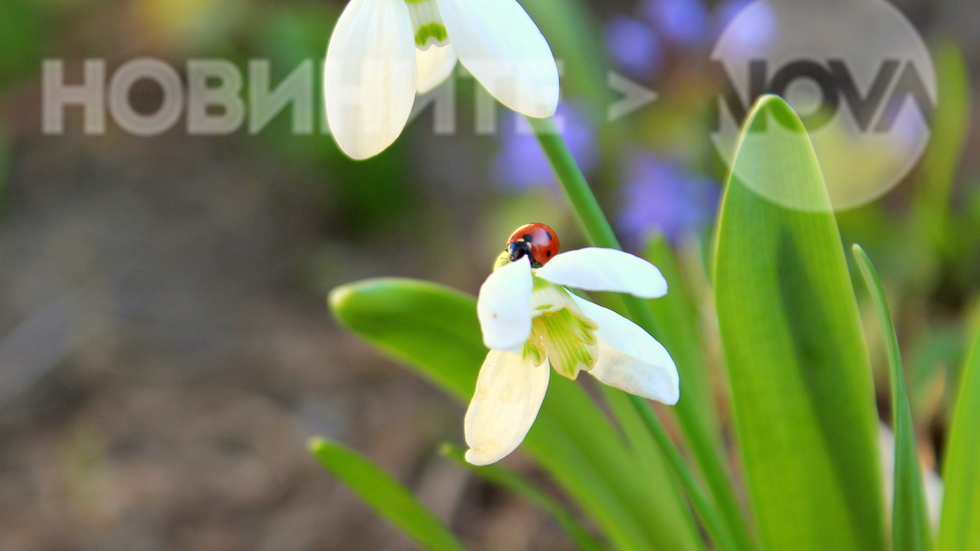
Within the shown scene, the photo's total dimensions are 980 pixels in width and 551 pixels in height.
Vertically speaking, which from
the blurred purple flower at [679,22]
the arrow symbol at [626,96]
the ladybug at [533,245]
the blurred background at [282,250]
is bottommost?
the blurred background at [282,250]

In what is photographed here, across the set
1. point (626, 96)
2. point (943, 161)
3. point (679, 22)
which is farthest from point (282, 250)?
point (943, 161)

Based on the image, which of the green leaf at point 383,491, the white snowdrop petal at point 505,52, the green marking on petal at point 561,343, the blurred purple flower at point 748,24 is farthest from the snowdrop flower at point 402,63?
the blurred purple flower at point 748,24

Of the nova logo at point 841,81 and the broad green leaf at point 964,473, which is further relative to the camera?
the nova logo at point 841,81

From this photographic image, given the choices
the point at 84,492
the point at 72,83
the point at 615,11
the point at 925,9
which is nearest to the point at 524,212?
the point at 615,11

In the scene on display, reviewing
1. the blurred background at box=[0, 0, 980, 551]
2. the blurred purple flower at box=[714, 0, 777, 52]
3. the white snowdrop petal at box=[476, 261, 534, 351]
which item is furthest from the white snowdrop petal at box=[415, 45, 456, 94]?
the blurred purple flower at box=[714, 0, 777, 52]

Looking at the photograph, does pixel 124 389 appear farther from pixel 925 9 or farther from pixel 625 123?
pixel 925 9

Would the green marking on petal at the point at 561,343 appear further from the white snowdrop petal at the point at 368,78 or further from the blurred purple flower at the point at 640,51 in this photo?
the blurred purple flower at the point at 640,51
